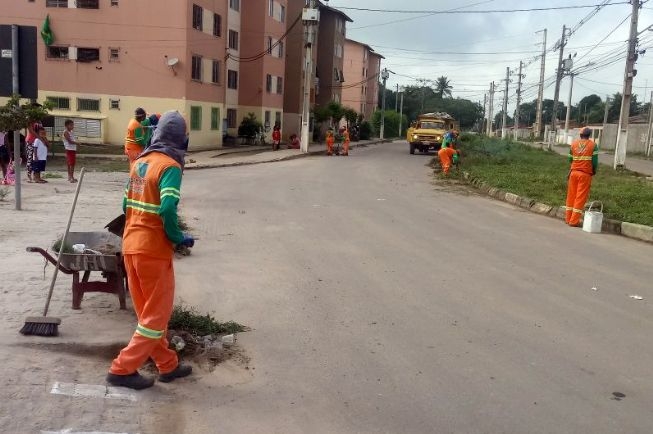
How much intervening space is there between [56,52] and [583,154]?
30.5m

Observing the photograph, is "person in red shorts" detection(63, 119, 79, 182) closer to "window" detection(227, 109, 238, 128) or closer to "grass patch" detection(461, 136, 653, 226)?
"grass patch" detection(461, 136, 653, 226)

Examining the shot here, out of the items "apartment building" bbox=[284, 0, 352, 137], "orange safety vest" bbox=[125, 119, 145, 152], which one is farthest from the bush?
"orange safety vest" bbox=[125, 119, 145, 152]

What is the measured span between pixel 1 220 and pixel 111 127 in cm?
2606

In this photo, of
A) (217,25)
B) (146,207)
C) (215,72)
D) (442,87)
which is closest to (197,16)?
(217,25)

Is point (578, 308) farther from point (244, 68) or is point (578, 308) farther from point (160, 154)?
point (244, 68)

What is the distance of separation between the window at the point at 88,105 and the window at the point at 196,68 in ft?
17.6

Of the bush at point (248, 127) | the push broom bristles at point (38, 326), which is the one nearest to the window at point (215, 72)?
the bush at point (248, 127)

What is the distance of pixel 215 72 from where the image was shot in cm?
3794

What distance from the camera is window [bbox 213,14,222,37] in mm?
37275

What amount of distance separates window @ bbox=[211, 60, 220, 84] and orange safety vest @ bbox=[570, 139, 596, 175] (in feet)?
94.3

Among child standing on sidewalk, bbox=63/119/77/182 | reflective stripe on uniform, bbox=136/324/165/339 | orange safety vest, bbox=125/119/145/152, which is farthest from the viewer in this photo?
child standing on sidewalk, bbox=63/119/77/182

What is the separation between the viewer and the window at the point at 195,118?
34.8 metres

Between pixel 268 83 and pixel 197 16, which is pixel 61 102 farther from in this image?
pixel 268 83

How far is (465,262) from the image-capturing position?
28.1 feet
